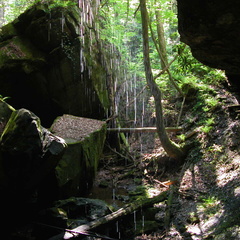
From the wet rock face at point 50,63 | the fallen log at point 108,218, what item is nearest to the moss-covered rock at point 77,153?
the fallen log at point 108,218

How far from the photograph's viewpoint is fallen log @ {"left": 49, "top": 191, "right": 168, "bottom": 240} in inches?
195

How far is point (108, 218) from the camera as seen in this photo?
18.6 ft

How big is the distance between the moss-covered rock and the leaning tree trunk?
2.16m

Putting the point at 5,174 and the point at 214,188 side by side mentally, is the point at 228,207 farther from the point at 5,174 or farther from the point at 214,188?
the point at 5,174

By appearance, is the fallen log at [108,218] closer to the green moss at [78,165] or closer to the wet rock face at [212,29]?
the green moss at [78,165]

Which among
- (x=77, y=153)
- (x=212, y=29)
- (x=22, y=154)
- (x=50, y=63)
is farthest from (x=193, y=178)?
(x=50, y=63)

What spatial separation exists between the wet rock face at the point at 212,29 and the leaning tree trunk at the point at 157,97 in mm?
4534

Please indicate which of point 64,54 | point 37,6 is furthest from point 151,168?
point 37,6

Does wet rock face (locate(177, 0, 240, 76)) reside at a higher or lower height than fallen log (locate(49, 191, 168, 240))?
higher

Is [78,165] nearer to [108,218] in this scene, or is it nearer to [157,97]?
[108,218]

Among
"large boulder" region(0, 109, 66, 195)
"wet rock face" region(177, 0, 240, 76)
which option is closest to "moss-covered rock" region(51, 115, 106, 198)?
"large boulder" region(0, 109, 66, 195)

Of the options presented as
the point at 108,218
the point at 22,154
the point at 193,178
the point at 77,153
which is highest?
the point at 22,154

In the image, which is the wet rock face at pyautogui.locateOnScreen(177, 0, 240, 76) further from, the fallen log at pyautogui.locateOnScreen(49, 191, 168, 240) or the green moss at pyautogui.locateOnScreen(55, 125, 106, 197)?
the green moss at pyautogui.locateOnScreen(55, 125, 106, 197)

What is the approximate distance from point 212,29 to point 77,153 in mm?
5518
